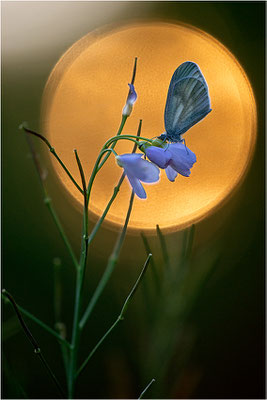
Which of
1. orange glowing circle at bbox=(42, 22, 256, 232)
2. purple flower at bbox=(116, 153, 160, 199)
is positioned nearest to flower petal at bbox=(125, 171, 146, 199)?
purple flower at bbox=(116, 153, 160, 199)

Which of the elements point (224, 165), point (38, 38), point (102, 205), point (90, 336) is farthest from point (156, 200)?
point (38, 38)

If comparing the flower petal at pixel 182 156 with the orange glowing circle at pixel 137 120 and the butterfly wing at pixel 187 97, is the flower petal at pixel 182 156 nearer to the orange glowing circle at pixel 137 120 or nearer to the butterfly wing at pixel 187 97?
the butterfly wing at pixel 187 97

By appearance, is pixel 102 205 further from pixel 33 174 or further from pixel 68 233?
pixel 33 174

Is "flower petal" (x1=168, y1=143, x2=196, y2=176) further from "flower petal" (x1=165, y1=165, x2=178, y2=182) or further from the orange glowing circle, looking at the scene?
the orange glowing circle

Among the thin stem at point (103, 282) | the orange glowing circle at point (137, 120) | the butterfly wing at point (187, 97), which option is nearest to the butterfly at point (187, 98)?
the butterfly wing at point (187, 97)

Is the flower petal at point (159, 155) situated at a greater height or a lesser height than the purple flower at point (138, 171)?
greater

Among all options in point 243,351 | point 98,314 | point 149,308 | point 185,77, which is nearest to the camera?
point 185,77
